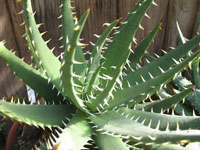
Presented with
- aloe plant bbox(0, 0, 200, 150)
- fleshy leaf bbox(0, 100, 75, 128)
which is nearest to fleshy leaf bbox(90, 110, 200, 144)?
aloe plant bbox(0, 0, 200, 150)

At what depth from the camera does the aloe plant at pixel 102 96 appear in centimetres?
69

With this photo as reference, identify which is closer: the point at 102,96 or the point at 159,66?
the point at 102,96

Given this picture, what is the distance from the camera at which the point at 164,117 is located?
0.78m

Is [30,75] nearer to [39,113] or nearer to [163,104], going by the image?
[39,113]

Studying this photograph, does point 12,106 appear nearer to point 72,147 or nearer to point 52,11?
point 72,147

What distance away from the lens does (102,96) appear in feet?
2.40

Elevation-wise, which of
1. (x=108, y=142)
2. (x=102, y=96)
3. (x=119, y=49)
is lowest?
(x=108, y=142)

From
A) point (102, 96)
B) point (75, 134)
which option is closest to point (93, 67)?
point (102, 96)

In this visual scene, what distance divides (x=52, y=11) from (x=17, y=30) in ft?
0.57

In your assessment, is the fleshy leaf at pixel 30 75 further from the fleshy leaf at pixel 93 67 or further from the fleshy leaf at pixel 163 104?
the fleshy leaf at pixel 163 104

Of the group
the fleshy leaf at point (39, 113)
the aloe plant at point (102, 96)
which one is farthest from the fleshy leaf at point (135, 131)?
the fleshy leaf at point (39, 113)

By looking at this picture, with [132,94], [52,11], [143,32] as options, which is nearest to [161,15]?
[143,32]

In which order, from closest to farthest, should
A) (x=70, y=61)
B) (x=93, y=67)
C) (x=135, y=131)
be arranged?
(x=70, y=61)
(x=135, y=131)
(x=93, y=67)

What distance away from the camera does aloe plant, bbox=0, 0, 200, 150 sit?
2.25 ft
